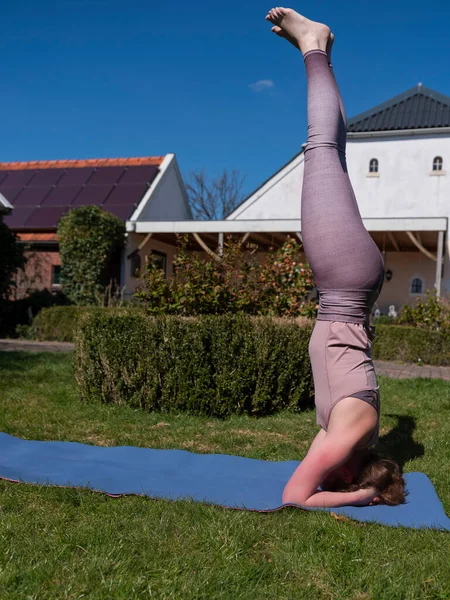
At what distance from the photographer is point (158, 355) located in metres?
6.37

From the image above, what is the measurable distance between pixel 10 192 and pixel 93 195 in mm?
3668

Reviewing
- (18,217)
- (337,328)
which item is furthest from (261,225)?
(337,328)

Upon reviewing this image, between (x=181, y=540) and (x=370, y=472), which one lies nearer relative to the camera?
(x=181, y=540)

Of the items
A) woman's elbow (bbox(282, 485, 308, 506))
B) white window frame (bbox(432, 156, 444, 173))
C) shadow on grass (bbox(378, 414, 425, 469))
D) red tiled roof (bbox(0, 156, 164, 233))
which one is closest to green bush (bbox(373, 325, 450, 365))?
shadow on grass (bbox(378, 414, 425, 469))

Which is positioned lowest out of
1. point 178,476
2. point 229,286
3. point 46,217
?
point 178,476

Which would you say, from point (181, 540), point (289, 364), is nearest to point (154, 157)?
point (289, 364)

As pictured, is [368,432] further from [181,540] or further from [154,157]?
[154,157]

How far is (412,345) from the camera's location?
12680 mm

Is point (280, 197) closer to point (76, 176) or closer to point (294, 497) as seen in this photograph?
point (76, 176)

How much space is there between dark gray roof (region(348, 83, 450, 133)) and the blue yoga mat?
19.2 metres

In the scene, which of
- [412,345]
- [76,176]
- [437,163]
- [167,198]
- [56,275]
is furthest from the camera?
[167,198]

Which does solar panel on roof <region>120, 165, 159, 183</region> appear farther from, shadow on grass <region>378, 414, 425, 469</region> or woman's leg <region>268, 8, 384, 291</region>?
woman's leg <region>268, 8, 384, 291</region>

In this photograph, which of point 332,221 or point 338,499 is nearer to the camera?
point 338,499

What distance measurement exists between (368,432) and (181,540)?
4.47ft
